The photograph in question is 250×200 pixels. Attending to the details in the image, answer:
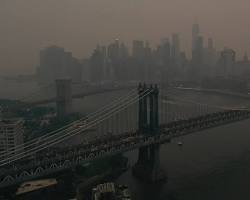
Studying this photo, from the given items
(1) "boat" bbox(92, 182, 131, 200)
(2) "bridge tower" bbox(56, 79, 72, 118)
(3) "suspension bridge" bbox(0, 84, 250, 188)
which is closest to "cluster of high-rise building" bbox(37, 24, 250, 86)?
(2) "bridge tower" bbox(56, 79, 72, 118)

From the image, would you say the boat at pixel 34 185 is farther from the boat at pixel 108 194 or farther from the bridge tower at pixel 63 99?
the bridge tower at pixel 63 99

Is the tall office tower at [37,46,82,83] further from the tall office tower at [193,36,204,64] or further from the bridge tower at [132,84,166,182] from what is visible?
the bridge tower at [132,84,166,182]

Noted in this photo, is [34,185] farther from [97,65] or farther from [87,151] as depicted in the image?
[97,65]

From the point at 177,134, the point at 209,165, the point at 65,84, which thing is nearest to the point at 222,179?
the point at 209,165

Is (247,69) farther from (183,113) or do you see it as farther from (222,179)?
(222,179)

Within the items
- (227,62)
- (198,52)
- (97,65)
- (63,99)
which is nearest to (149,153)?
(63,99)
